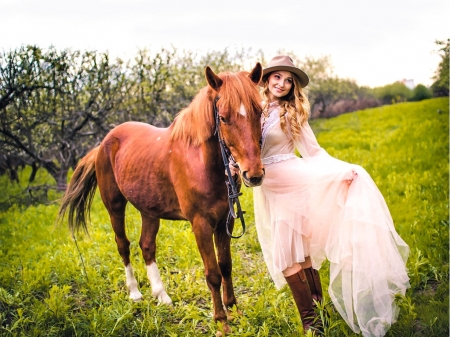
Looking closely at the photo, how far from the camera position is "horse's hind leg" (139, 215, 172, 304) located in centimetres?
398

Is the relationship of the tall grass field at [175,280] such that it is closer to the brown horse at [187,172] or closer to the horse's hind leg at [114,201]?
the brown horse at [187,172]

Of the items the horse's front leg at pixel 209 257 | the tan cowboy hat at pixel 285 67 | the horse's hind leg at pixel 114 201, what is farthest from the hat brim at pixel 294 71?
the horse's hind leg at pixel 114 201

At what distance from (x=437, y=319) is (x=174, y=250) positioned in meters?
3.15

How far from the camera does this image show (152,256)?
4137mm

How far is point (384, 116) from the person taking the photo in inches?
634

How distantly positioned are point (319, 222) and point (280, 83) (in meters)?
1.12

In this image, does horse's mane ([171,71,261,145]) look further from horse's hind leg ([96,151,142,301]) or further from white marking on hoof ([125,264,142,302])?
white marking on hoof ([125,264,142,302])

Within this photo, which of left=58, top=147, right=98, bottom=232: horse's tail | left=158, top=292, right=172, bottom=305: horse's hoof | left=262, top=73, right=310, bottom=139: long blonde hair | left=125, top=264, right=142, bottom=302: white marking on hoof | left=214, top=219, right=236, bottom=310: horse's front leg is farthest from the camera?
left=58, top=147, right=98, bottom=232: horse's tail

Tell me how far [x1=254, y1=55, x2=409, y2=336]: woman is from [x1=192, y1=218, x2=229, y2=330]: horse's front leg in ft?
1.62

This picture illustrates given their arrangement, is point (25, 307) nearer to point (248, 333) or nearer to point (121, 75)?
point (248, 333)

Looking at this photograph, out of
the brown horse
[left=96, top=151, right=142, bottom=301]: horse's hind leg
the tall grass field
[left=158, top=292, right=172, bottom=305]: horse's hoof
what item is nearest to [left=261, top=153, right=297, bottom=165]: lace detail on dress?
the brown horse

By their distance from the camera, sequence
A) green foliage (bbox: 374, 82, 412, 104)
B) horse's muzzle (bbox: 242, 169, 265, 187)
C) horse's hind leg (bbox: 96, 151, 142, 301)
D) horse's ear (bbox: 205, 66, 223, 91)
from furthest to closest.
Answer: green foliage (bbox: 374, 82, 412, 104), horse's hind leg (bbox: 96, 151, 142, 301), horse's ear (bbox: 205, 66, 223, 91), horse's muzzle (bbox: 242, 169, 265, 187)

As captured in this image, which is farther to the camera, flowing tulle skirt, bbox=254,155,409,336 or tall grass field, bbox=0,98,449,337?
tall grass field, bbox=0,98,449,337

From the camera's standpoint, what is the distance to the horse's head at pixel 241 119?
8.37ft
